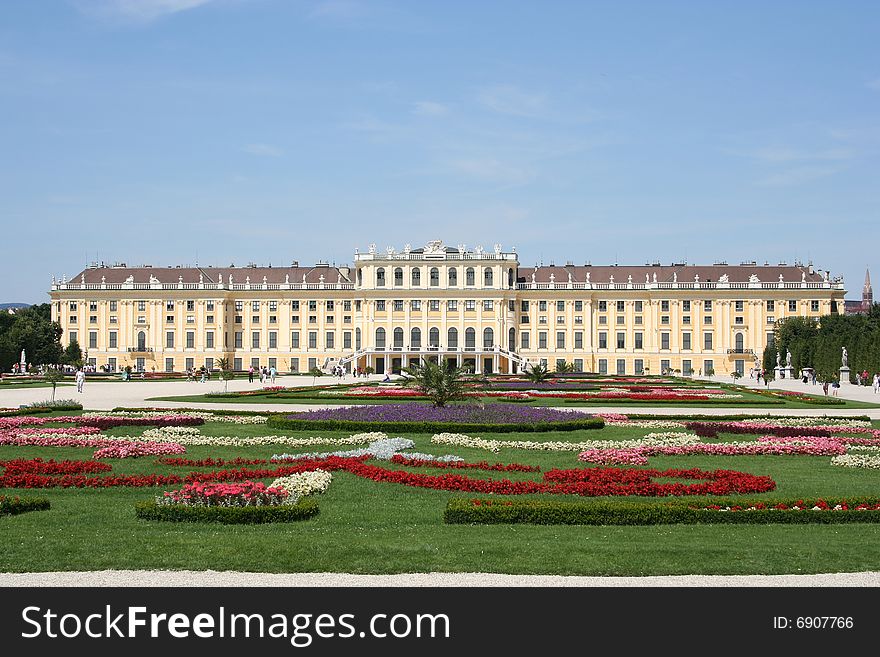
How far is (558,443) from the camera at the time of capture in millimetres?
19094

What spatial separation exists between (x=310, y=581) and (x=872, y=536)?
606 cm

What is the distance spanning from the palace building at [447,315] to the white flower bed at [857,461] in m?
62.0

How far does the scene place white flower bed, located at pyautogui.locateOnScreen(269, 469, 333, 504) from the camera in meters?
12.4

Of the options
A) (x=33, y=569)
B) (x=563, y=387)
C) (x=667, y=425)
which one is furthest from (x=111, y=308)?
(x=33, y=569)

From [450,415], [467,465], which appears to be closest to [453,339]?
[450,415]

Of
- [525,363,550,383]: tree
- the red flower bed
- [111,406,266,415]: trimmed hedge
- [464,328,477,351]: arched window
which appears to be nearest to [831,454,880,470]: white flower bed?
the red flower bed

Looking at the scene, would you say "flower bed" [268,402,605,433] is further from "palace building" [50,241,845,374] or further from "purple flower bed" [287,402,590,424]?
"palace building" [50,241,845,374]

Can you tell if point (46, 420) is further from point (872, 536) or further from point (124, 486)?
point (872, 536)

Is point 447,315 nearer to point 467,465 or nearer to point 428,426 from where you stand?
point 428,426

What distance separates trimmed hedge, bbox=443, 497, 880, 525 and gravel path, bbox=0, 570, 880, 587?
8.10ft

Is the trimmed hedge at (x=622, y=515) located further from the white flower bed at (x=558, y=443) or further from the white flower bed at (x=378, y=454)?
the white flower bed at (x=558, y=443)

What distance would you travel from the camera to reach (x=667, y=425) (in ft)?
75.8

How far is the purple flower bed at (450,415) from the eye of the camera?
2220 centimetres

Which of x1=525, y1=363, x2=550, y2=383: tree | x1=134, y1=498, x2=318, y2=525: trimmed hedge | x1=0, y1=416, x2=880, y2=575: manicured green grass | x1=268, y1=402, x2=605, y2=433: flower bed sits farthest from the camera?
x1=525, y1=363, x2=550, y2=383: tree
